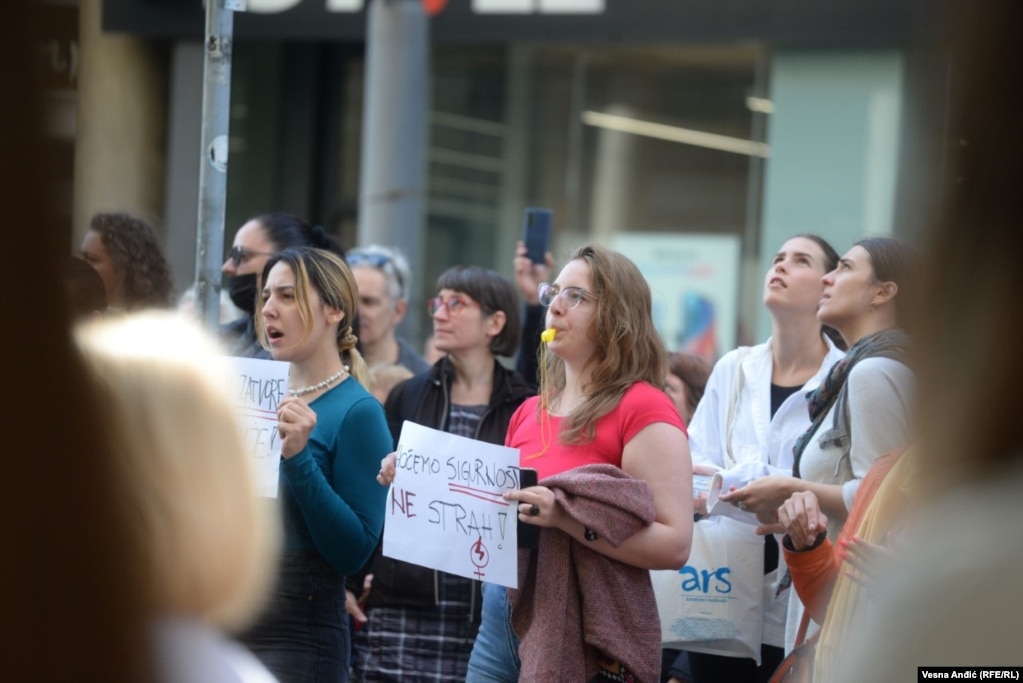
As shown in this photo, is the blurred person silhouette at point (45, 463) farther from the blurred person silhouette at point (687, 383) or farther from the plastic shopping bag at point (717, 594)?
the blurred person silhouette at point (687, 383)

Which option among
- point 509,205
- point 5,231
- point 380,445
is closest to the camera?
point 5,231

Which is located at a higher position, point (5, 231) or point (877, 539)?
point (5, 231)

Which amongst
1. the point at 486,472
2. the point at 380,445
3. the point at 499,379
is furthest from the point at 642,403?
the point at 499,379

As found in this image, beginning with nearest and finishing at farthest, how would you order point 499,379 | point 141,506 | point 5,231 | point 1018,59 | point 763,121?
point 1018,59, point 5,231, point 141,506, point 499,379, point 763,121

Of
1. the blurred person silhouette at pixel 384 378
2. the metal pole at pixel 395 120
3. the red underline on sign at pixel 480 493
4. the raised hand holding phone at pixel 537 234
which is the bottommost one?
the red underline on sign at pixel 480 493

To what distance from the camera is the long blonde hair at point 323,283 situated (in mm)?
4066

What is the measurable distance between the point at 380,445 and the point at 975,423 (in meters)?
3.00

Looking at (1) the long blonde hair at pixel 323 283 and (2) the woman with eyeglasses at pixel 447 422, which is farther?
(2) the woman with eyeglasses at pixel 447 422

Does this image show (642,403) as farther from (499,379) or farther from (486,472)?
(499,379)

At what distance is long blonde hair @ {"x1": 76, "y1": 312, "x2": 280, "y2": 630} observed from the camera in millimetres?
1362

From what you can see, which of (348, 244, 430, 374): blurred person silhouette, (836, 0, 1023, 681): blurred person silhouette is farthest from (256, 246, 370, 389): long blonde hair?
(836, 0, 1023, 681): blurred person silhouette

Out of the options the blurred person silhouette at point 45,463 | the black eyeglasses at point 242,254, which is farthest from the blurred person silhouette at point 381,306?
the blurred person silhouette at point 45,463

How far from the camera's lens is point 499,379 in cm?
511

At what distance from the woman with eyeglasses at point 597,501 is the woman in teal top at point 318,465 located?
0.43 meters
